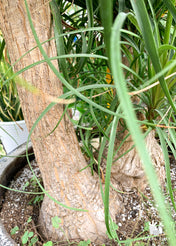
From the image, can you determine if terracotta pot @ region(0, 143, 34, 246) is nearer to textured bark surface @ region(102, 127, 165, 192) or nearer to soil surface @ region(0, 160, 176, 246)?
soil surface @ region(0, 160, 176, 246)

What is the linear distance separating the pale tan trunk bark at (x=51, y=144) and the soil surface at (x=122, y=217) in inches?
1.5

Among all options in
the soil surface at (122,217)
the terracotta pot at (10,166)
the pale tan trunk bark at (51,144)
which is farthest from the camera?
the terracotta pot at (10,166)

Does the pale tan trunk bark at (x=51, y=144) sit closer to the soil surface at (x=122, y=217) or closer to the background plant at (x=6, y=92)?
the soil surface at (x=122, y=217)

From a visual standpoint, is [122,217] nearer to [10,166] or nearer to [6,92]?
[10,166]

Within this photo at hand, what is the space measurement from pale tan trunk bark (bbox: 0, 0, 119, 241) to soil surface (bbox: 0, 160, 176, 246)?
39 mm

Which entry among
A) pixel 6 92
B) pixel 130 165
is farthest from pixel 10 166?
pixel 6 92

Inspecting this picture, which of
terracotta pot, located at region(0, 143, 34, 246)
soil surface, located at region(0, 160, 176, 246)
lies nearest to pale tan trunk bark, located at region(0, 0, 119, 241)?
soil surface, located at region(0, 160, 176, 246)

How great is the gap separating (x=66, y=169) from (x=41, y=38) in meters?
0.30

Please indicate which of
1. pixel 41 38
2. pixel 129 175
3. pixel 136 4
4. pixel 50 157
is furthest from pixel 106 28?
pixel 129 175

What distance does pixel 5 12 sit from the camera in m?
0.38

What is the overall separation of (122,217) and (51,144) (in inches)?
11.4

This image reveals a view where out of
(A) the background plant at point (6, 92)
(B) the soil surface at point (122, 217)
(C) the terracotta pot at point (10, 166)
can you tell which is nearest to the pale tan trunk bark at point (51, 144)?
(B) the soil surface at point (122, 217)

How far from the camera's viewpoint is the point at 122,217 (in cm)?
57

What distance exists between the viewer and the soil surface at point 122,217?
0.51 m
